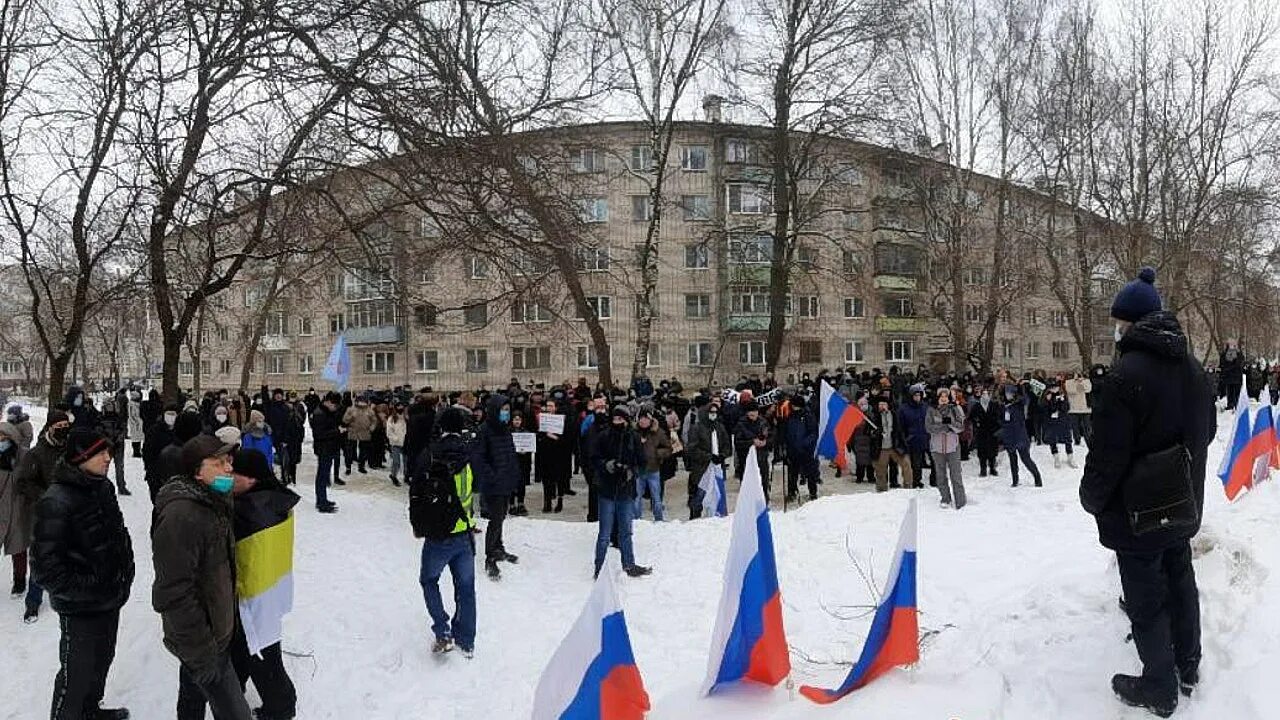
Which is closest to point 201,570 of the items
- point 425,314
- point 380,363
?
point 425,314

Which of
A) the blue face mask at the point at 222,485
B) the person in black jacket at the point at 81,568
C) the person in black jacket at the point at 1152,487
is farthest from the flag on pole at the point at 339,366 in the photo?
the person in black jacket at the point at 1152,487

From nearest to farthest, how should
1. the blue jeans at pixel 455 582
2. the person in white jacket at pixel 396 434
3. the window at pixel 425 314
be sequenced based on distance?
the blue jeans at pixel 455 582
the window at pixel 425 314
the person in white jacket at pixel 396 434

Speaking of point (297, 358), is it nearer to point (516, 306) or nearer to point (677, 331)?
point (677, 331)

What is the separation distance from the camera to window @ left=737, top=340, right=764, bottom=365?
40.0 m

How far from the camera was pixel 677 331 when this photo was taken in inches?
1554

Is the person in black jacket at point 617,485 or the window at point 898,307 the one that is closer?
the person in black jacket at point 617,485

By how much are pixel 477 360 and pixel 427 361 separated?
3345 millimetres

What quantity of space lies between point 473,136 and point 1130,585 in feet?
25.4

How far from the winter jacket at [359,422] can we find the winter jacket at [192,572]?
11.4m

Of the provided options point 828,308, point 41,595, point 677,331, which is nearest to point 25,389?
point 677,331

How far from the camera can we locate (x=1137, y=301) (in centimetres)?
382

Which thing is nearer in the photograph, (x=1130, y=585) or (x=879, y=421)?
(x=1130, y=585)

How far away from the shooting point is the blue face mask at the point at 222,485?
427 centimetres

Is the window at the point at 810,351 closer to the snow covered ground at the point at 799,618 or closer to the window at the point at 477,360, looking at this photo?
the window at the point at 477,360
